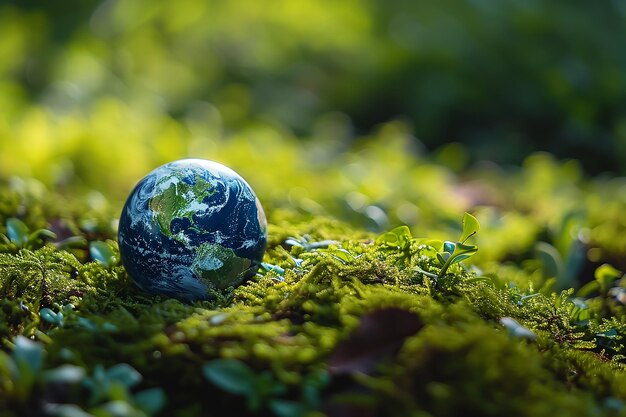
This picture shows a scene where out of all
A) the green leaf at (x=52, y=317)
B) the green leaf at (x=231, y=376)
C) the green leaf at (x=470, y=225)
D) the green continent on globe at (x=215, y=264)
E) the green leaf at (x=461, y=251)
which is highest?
the green leaf at (x=470, y=225)

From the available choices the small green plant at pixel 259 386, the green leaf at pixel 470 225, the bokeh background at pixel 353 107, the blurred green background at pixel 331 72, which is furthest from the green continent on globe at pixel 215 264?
the blurred green background at pixel 331 72

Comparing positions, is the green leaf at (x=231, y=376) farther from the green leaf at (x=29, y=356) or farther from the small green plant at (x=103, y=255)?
the small green plant at (x=103, y=255)

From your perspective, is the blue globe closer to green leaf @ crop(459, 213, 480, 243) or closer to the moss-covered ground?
the moss-covered ground

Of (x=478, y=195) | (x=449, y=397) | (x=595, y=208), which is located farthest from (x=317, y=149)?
(x=449, y=397)

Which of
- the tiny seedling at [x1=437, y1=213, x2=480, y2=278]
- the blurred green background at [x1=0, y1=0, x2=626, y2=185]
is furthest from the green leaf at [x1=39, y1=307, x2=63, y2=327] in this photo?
the blurred green background at [x1=0, y1=0, x2=626, y2=185]

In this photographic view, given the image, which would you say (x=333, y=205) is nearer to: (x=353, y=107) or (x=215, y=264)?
(x=215, y=264)

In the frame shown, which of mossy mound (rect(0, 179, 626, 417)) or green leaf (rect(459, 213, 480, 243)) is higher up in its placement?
green leaf (rect(459, 213, 480, 243))
